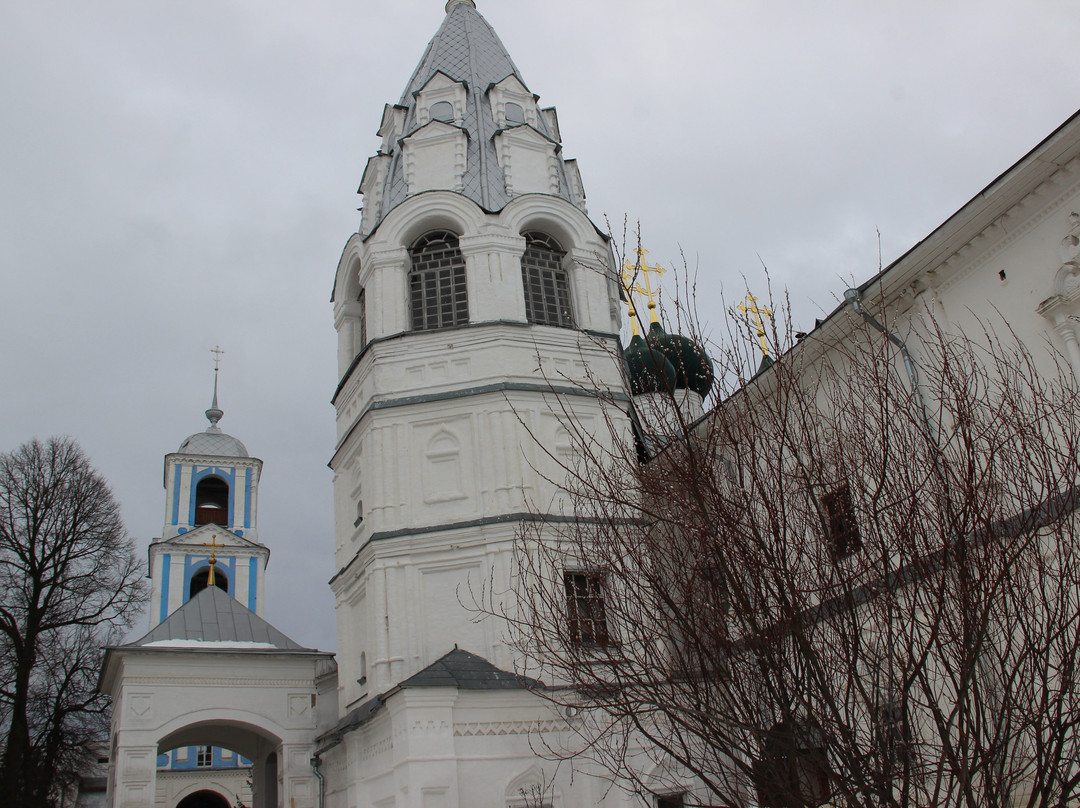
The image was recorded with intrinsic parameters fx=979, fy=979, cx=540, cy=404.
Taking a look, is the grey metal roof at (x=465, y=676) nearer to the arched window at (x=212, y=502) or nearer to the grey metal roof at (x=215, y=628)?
the grey metal roof at (x=215, y=628)

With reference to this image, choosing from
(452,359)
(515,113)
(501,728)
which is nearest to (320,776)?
(501,728)

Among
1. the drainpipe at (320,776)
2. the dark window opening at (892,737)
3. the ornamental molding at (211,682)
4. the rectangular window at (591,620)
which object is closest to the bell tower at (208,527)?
the ornamental molding at (211,682)

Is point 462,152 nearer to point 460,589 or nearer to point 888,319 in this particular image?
point 460,589

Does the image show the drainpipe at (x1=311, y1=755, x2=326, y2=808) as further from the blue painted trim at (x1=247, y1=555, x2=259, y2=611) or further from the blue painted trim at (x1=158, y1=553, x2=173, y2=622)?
the blue painted trim at (x1=247, y1=555, x2=259, y2=611)

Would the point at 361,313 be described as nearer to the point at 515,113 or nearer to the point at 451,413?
the point at 451,413

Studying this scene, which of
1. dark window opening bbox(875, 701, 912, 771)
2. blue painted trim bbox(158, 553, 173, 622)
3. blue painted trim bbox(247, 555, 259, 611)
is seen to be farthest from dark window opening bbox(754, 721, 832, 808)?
blue painted trim bbox(247, 555, 259, 611)

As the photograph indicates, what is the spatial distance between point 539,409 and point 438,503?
7.66 ft

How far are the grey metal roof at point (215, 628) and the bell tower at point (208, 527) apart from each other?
1558 cm

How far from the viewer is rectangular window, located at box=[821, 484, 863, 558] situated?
6.22m

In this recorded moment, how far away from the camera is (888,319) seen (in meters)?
11.6

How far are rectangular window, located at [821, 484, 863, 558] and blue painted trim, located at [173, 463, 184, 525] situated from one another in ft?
122

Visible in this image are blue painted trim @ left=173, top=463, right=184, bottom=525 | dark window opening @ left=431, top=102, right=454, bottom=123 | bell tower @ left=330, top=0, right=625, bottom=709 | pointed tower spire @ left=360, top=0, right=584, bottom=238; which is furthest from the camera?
blue painted trim @ left=173, top=463, right=184, bottom=525

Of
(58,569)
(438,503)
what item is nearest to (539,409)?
(438,503)

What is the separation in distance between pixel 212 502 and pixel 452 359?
92.4ft
